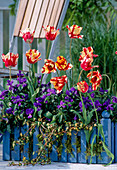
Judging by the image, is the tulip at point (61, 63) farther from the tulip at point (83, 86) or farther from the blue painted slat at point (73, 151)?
the blue painted slat at point (73, 151)

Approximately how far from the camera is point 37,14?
2.67 m

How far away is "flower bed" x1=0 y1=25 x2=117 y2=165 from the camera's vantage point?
69.3 inches

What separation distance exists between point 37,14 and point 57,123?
1295 mm

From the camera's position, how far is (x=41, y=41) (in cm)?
359

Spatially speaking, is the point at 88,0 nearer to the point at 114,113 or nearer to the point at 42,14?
the point at 42,14

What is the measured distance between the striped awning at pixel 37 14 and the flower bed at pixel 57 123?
29.3 inches

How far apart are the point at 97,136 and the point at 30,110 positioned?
1.56ft

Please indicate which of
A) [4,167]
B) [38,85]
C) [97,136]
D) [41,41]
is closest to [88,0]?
[41,41]

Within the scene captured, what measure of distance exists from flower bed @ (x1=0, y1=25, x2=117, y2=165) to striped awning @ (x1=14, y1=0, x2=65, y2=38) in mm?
744

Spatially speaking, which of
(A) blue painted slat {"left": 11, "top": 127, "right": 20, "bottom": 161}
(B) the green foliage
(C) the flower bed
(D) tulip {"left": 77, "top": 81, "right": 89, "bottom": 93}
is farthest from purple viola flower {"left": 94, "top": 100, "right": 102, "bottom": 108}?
(B) the green foliage

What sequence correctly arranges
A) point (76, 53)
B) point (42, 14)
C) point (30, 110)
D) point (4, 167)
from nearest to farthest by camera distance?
point (4, 167) → point (30, 110) → point (42, 14) → point (76, 53)

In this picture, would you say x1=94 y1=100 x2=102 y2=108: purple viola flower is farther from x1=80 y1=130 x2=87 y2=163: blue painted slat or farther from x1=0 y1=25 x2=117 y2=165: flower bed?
x1=80 y1=130 x2=87 y2=163: blue painted slat

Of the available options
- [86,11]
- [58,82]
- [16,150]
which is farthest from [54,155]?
[86,11]

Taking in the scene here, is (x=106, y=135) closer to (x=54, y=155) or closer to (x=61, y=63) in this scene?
(x=54, y=155)
